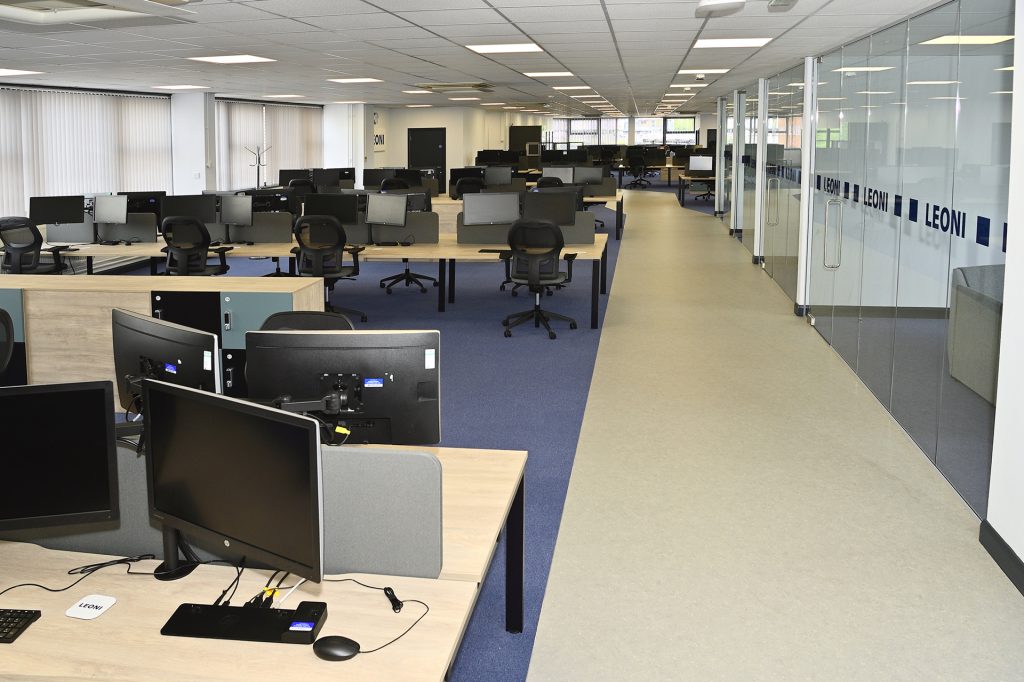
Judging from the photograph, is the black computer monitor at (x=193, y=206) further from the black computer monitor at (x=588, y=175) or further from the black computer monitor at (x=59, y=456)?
the black computer monitor at (x=59, y=456)

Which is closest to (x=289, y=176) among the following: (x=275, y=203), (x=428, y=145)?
(x=275, y=203)

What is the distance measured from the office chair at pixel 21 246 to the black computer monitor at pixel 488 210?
4111 mm

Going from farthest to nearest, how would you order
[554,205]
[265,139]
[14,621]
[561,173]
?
[265,139]
[561,173]
[554,205]
[14,621]

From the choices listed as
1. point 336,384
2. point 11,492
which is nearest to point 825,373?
point 336,384

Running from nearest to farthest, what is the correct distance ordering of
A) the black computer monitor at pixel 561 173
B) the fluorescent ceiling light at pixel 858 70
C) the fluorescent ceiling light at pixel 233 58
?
the fluorescent ceiling light at pixel 858 70 → the fluorescent ceiling light at pixel 233 58 → the black computer monitor at pixel 561 173

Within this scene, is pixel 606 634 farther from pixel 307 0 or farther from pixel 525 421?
pixel 307 0

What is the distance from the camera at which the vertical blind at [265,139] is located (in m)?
17.5

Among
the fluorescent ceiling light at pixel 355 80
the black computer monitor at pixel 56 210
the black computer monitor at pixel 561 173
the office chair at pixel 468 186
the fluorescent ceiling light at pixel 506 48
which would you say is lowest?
the black computer monitor at pixel 56 210

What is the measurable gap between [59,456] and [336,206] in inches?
317

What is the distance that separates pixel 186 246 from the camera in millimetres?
9484

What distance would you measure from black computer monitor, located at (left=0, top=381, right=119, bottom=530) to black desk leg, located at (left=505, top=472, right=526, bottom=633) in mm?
1358

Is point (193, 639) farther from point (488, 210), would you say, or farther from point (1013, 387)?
point (488, 210)

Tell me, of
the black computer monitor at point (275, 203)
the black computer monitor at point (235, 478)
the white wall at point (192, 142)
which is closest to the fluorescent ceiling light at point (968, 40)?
the black computer monitor at point (235, 478)

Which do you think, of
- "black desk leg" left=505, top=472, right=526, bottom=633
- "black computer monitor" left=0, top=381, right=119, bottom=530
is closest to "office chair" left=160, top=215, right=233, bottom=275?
"black desk leg" left=505, top=472, right=526, bottom=633
